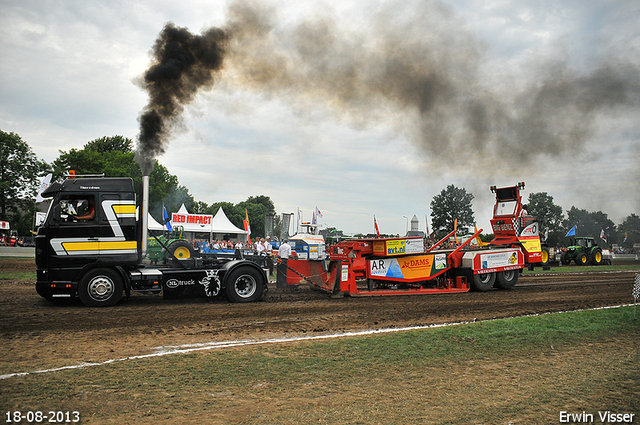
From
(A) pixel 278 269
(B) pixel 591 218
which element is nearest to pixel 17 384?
(A) pixel 278 269

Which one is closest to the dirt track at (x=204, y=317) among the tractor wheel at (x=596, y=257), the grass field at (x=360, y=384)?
the grass field at (x=360, y=384)

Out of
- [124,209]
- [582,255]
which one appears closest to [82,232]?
[124,209]

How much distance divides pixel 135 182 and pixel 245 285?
21.1 metres

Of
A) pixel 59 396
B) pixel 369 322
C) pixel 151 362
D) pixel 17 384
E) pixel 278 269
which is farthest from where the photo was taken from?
pixel 278 269

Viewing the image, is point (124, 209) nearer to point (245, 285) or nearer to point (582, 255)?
point (245, 285)


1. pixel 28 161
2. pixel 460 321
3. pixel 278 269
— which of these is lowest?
pixel 460 321

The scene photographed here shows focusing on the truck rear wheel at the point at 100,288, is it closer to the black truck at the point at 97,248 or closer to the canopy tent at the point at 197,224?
the black truck at the point at 97,248

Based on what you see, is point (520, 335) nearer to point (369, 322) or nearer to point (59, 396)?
point (369, 322)

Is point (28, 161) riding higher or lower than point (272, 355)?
higher

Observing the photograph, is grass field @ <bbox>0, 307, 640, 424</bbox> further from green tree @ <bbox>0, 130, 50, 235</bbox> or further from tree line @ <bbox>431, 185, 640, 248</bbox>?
green tree @ <bbox>0, 130, 50, 235</bbox>

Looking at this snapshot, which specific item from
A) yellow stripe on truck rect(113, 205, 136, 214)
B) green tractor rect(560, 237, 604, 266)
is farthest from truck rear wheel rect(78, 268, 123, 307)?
green tractor rect(560, 237, 604, 266)

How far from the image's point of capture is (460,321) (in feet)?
28.3

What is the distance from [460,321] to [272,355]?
14.8ft

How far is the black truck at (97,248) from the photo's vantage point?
9.34 metres
